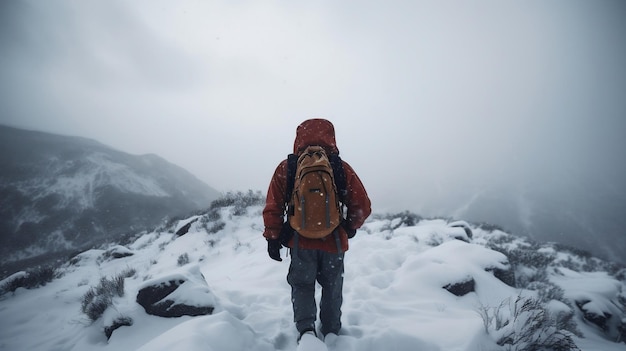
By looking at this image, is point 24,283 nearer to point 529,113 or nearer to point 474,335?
point 474,335

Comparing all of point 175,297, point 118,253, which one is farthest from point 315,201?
point 118,253

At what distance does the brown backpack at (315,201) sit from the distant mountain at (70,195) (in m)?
26.0

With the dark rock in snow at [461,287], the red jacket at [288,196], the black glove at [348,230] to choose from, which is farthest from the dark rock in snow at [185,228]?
the dark rock in snow at [461,287]

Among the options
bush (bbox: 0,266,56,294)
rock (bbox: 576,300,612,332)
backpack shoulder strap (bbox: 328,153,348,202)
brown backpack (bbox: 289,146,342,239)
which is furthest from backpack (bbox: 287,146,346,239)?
bush (bbox: 0,266,56,294)

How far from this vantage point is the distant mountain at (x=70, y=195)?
28.7 metres

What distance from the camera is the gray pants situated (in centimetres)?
277

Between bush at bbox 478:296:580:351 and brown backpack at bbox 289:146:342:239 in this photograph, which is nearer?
bush at bbox 478:296:580:351

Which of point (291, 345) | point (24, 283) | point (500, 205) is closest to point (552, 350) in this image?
point (291, 345)

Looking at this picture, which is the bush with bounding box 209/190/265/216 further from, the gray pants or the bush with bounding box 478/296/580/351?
the bush with bounding box 478/296/580/351

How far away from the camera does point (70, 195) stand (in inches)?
1403

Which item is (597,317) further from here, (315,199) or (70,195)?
(70,195)

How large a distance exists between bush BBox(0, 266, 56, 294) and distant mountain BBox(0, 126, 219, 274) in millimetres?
18144

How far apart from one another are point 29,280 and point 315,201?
858 cm

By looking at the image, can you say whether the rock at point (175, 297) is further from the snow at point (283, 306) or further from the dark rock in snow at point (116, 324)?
the dark rock in snow at point (116, 324)
